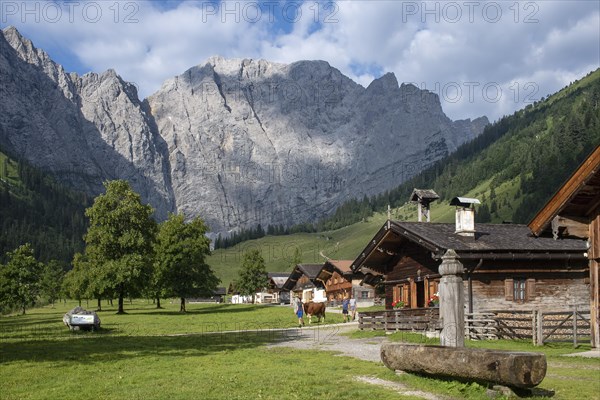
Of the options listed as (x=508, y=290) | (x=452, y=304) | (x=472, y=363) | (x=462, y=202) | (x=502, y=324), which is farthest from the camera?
(x=462, y=202)

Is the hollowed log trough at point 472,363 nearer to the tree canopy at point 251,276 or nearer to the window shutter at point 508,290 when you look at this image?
the window shutter at point 508,290

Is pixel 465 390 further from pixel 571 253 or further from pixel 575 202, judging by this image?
pixel 571 253

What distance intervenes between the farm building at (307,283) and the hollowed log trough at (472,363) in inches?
3561

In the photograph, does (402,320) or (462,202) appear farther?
(462,202)

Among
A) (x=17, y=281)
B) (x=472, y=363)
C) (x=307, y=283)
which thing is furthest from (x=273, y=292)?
(x=472, y=363)

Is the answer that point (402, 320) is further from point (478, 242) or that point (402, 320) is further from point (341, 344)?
point (341, 344)

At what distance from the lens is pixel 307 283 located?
11512cm

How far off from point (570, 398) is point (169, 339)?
24.0m

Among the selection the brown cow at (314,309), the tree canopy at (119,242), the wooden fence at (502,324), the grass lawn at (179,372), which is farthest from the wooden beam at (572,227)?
the tree canopy at (119,242)

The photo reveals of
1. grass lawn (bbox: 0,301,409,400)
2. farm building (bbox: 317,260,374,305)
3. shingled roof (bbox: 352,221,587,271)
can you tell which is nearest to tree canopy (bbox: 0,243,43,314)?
farm building (bbox: 317,260,374,305)

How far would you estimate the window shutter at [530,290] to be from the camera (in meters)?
32.9

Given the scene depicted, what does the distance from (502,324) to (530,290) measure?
24.2 feet

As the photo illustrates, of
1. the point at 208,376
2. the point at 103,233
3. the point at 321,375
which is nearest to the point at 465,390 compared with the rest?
the point at 321,375

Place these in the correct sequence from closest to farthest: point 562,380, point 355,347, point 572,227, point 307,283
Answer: point 562,380 → point 572,227 → point 355,347 → point 307,283
